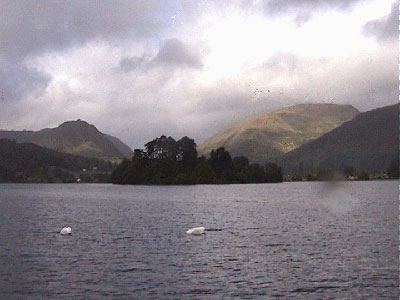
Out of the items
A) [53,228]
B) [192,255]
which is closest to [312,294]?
[192,255]

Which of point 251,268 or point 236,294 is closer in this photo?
point 236,294

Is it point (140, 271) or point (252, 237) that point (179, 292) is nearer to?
point (140, 271)

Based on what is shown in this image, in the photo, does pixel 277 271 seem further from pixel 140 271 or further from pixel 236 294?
pixel 140 271

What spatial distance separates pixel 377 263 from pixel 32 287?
1270 inches

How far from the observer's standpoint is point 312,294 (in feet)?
128

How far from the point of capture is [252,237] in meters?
70.3

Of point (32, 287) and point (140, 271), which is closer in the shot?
point (32, 287)

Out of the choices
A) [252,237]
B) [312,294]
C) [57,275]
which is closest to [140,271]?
[57,275]

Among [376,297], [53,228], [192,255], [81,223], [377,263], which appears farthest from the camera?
[81,223]

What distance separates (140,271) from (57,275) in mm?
7437

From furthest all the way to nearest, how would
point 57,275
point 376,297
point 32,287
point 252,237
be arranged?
1. point 252,237
2. point 57,275
3. point 32,287
4. point 376,297

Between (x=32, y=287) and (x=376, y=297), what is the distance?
27.1m

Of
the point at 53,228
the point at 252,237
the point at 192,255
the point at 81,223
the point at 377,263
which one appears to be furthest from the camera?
the point at 81,223

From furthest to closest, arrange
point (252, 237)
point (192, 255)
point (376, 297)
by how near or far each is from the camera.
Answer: point (252, 237) < point (192, 255) < point (376, 297)
